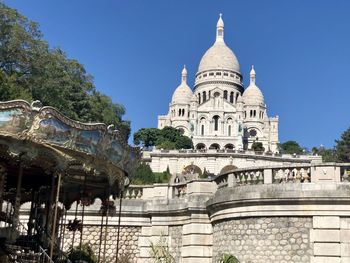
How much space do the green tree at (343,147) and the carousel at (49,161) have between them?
70.4 meters

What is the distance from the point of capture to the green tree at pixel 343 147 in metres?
84.7

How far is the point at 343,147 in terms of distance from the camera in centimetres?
8856

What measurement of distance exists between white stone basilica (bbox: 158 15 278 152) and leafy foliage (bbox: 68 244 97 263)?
99530mm

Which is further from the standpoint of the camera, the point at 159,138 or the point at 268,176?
the point at 159,138

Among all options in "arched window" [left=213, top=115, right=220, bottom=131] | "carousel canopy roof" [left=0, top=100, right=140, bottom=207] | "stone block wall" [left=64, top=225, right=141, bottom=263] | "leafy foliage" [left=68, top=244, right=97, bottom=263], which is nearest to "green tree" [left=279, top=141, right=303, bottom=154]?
"arched window" [left=213, top=115, right=220, bottom=131]

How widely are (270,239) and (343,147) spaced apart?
7534cm

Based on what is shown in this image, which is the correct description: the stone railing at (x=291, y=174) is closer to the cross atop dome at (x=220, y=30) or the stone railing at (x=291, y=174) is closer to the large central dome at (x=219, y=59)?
the large central dome at (x=219, y=59)

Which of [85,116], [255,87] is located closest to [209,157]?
[85,116]

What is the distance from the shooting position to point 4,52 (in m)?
39.3

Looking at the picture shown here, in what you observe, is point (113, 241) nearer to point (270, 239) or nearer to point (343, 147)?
point (270, 239)

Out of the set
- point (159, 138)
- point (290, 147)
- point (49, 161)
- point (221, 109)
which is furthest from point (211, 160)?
point (49, 161)

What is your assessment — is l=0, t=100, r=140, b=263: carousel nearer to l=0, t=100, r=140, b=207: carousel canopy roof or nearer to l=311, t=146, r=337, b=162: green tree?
l=0, t=100, r=140, b=207: carousel canopy roof

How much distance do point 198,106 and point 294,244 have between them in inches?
4693

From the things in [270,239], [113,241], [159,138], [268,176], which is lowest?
[113,241]
